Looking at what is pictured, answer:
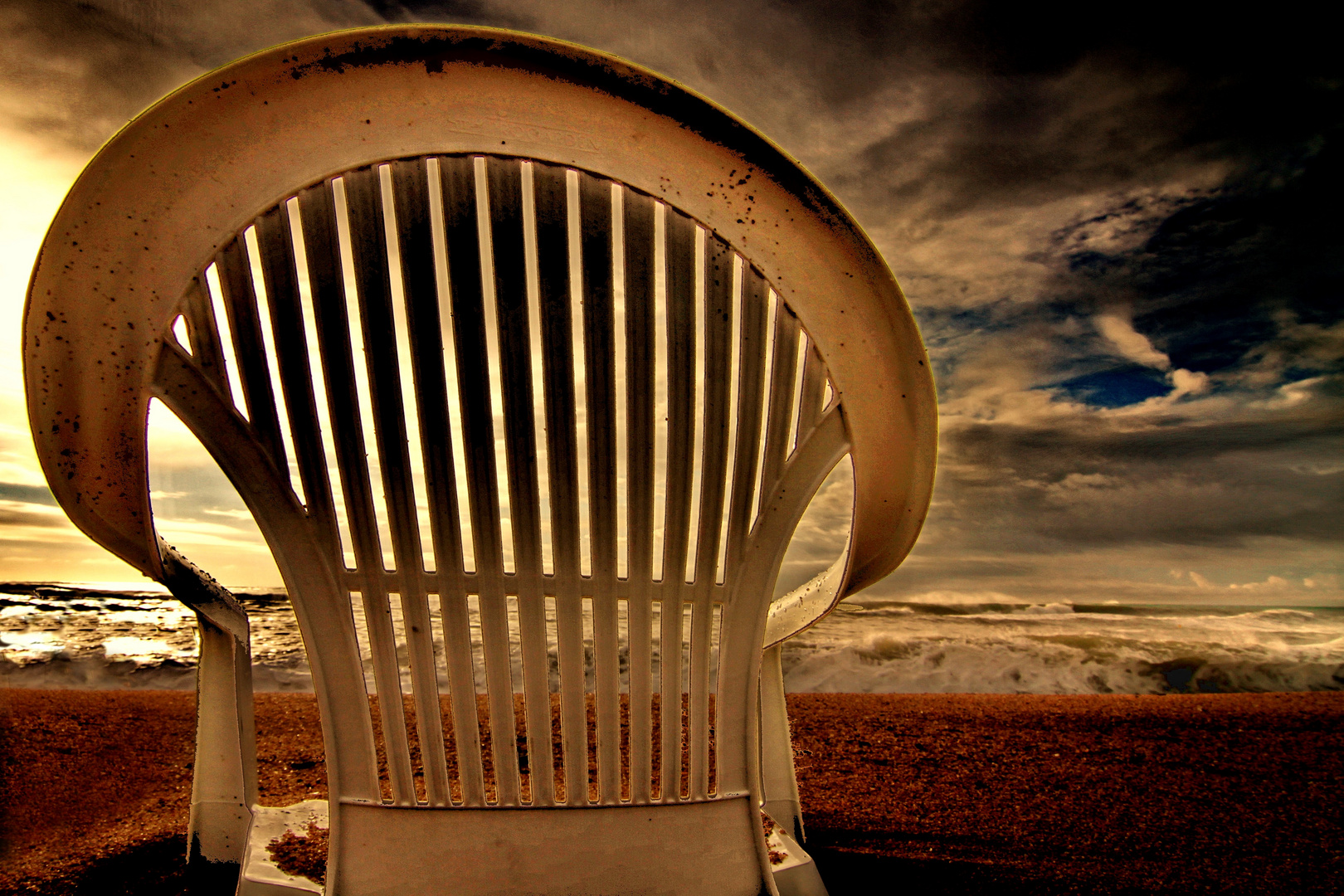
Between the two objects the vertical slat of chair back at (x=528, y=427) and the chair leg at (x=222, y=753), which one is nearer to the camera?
the vertical slat of chair back at (x=528, y=427)

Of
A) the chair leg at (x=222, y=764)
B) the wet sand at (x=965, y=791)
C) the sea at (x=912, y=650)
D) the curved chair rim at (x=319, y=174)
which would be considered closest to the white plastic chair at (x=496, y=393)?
the curved chair rim at (x=319, y=174)

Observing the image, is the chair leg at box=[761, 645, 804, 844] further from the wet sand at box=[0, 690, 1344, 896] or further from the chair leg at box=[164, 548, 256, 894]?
the chair leg at box=[164, 548, 256, 894]

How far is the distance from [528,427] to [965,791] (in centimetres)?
270

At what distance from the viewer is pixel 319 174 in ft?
3.40

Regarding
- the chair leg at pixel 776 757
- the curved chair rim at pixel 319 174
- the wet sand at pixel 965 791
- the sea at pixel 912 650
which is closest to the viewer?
the curved chair rim at pixel 319 174

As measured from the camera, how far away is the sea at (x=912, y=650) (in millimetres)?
6828

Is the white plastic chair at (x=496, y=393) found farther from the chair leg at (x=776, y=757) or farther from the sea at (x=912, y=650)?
the sea at (x=912, y=650)

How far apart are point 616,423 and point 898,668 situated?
22.8 feet

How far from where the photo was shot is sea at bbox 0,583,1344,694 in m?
6.83

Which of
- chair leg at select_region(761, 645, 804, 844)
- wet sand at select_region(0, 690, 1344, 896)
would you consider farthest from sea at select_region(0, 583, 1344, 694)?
chair leg at select_region(761, 645, 804, 844)

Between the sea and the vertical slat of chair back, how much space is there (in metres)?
5.36

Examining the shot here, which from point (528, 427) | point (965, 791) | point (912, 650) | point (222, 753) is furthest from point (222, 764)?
point (912, 650)

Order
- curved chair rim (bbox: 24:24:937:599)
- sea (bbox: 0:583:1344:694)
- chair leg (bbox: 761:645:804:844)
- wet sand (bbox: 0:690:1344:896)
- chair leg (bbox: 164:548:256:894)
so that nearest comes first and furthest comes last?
curved chair rim (bbox: 24:24:937:599)
chair leg (bbox: 164:548:256:894)
chair leg (bbox: 761:645:804:844)
wet sand (bbox: 0:690:1344:896)
sea (bbox: 0:583:1344:694)

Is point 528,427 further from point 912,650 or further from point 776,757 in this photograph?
point 912,650
